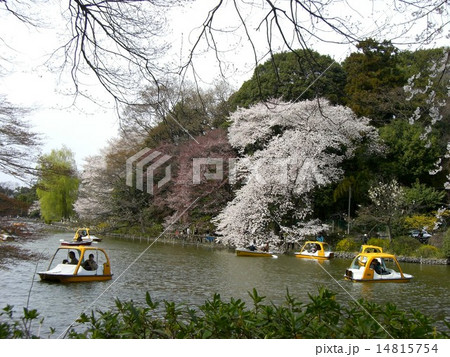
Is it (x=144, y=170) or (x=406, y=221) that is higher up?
(x=144, y=170)

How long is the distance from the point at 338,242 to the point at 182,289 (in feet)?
33.6

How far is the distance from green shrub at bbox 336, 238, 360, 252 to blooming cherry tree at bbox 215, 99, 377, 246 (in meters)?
1.10

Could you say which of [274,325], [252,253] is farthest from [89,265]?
[274,325]

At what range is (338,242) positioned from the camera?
61.9ft

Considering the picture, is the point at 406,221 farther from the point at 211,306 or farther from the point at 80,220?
the point at 80,220

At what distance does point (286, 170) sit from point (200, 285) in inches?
354

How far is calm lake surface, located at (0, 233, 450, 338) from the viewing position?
8648 mm

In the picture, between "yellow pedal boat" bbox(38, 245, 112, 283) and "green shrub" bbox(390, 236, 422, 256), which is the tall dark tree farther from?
"yellow pedal boat" bbox(38, 245, 112, 283)

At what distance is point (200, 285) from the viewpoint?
35.5 feet

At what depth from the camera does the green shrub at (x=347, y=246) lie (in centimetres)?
1833

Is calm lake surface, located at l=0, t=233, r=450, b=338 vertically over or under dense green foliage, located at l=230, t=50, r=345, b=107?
under

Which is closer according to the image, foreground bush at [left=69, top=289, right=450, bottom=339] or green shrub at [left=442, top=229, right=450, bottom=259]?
foreground bush at [left=69, top=289, right=450, bottom=339]

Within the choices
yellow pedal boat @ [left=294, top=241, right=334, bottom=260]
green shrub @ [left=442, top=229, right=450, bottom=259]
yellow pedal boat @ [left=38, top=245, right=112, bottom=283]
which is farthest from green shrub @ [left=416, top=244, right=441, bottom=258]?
yellow pedal boat @ [left=38, top=245, right=112, bottom=283]

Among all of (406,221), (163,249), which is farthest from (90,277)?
(406,221)
